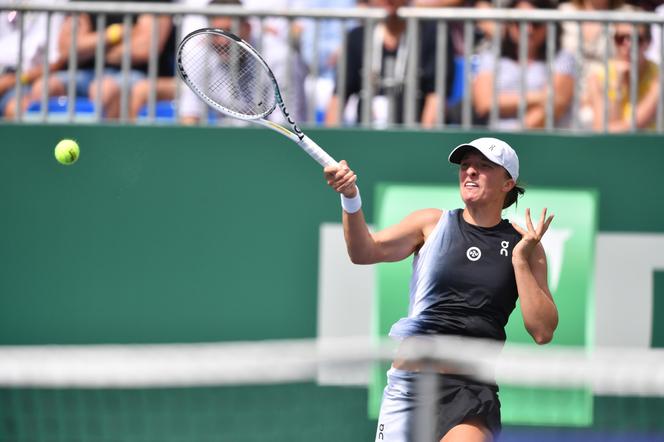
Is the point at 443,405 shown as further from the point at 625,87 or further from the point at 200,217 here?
the point at 625,87

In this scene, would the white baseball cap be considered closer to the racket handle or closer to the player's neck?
the player's neck

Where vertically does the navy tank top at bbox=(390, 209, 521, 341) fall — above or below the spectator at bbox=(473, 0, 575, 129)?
below

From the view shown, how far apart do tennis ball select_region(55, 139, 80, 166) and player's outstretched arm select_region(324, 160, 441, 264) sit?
2542mm

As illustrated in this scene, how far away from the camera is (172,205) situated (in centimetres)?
641

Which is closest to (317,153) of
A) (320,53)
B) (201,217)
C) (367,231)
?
(367,231)

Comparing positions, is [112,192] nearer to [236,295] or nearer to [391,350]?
[236,295]

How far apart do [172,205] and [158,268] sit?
0.36 meters

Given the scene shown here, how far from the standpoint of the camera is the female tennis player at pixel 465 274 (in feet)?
13.0

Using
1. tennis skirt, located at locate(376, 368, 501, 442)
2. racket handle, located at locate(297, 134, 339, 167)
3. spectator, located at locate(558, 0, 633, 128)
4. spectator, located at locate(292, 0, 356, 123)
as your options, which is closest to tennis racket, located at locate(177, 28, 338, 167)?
racket handle, located at locate(297, 134, 339, 167)

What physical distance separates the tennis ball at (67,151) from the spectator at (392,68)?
1.44 m

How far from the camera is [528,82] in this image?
6582 millimetres

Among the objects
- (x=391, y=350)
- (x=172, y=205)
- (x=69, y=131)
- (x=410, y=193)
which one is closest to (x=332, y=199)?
(x=410, y=193)

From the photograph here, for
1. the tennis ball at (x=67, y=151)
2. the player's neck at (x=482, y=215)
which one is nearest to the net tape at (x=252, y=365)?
the player's neck at (x=482, y=215)

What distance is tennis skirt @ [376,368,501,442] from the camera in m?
3.94
